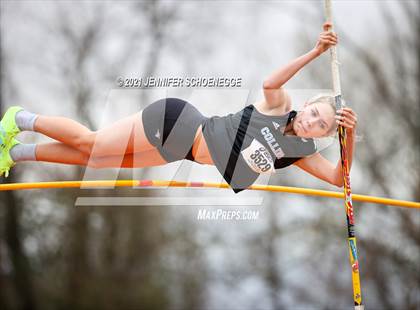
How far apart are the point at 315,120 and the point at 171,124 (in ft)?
2.57

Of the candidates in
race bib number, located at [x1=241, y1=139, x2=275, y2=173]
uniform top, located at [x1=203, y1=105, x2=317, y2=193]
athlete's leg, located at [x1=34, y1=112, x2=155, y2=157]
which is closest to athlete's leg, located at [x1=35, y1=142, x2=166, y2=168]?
athlete's leg, located at [x1=34, y1=112, x2=155, y2=157]

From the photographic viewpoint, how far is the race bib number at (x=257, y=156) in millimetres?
3244

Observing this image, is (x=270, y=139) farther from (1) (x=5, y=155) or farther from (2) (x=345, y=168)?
(1) (x=5, y=155)

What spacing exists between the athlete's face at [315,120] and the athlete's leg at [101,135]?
0.86m

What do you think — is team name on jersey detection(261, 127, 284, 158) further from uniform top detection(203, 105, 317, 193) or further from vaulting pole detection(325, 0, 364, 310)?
vaulting pole detection(325, 0, 364, 310)

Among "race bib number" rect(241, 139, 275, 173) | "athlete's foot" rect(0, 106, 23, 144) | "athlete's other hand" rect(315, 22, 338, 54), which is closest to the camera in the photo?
"athlete's other hand" rect(315, 22, 338, 54)

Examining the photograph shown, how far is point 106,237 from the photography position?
10.9 meters

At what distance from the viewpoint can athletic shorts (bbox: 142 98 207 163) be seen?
3295 millimetres

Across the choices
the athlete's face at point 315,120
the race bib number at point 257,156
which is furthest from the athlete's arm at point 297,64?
the race bib number at point 257,156

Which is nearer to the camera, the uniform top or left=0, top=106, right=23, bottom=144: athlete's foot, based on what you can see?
the uniform top

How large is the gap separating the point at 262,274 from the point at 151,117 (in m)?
9.32

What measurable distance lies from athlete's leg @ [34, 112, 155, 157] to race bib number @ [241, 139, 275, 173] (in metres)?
0.56

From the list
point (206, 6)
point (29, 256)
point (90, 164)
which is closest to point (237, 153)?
point (90, 164)

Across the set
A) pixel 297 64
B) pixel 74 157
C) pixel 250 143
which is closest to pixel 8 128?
pixel 74 157
